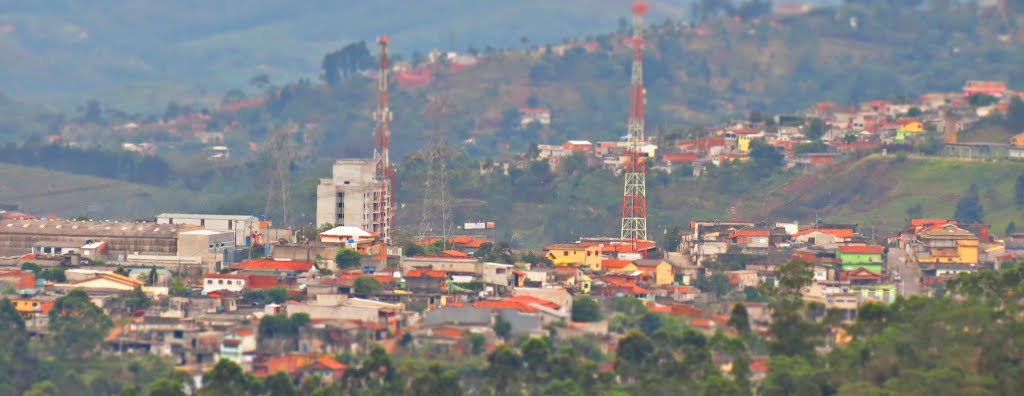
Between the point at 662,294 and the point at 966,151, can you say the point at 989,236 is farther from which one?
the point at 966,151

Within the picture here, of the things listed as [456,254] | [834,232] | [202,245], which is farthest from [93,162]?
[456,254]

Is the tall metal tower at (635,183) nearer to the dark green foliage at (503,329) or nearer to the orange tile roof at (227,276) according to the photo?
the orange tile roof at (227,276)

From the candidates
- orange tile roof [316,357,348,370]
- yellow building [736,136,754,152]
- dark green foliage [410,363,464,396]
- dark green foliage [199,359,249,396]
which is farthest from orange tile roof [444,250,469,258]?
Answer: yellow building [736,136,754,152]

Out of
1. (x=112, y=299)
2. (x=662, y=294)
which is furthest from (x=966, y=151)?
(x=112, y=299)

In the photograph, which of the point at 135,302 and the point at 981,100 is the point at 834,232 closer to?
the point at 135,302

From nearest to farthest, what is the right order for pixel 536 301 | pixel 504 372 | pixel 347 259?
pixel 504 372, pixel 536 301, pixel 347 259

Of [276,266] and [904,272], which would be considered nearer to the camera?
[276,266]
